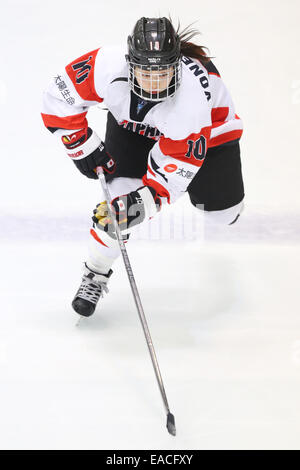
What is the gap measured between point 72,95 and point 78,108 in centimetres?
6

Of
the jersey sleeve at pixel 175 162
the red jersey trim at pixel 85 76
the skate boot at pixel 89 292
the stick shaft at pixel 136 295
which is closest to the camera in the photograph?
the stick shaft at pixel 136 295

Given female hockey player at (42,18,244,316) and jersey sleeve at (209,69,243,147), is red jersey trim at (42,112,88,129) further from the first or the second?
jersey sleeve at (209,69,243,147)

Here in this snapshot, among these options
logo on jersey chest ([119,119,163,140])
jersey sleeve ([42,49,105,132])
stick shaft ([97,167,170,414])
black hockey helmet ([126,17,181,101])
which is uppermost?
black hockey helmet ([126,17,181,101])

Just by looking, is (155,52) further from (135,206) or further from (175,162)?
(135,206)

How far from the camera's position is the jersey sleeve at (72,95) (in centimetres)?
188

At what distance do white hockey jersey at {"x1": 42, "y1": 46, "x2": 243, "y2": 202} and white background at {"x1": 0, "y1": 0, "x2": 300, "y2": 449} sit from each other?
0.55 m

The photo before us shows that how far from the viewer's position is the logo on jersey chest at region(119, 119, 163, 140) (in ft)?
6.63

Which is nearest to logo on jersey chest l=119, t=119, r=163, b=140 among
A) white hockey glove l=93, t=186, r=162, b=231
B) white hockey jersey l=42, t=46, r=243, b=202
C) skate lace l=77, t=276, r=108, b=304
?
white hockey jersey l=42, t=46, r=243, b=202

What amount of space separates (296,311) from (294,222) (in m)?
0.94

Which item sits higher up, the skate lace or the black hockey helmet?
the black hockey helmet

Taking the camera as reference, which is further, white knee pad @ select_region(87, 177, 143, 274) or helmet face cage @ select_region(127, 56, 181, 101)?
white knee pad @ select_region(87, 177, 143, 274)

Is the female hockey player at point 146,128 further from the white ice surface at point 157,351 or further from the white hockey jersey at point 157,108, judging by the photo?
the white ice surface at point 157,351

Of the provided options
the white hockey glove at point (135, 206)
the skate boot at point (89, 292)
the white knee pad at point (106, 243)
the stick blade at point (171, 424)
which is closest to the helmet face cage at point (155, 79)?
the white hockey glove at point (135, 206)

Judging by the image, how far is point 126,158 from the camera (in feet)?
6.98
